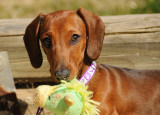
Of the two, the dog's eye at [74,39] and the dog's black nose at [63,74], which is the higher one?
the dog's eye at [74,39]

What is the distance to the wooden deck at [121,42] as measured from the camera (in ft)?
12.2

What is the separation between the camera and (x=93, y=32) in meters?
3.02

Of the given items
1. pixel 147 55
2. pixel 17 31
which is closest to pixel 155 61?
pixel 147 55

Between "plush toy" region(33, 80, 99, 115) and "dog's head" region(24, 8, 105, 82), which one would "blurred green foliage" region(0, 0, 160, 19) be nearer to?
"dog's head" region(24, 8, 105, 82)

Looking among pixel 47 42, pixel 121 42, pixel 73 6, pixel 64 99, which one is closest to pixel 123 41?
pixel 121 42

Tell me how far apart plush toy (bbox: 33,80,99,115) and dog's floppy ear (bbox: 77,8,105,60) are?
0.60 metres

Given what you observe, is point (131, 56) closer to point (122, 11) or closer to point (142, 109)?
point (142, 109)

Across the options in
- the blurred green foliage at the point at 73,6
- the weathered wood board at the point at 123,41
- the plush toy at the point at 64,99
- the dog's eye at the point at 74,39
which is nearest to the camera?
the plush toy at the point at 64,99

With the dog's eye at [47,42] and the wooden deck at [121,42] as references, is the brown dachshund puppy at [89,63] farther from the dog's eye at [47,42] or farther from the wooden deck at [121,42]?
the wooden deck at [121,42]

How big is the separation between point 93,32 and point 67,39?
318 millimetres

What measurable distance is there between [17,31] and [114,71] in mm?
1330

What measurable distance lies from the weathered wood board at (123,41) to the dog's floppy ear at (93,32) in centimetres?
67

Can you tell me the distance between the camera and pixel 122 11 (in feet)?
19.6

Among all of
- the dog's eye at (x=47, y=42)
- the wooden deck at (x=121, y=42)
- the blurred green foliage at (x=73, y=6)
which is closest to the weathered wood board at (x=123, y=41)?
the wooden deck at (x=121, y=42)
